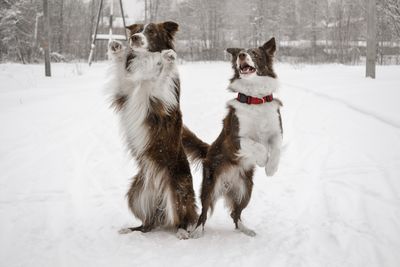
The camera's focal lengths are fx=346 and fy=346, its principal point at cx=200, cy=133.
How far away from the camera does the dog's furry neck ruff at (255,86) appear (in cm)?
360

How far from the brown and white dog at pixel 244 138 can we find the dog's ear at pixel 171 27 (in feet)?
2.37

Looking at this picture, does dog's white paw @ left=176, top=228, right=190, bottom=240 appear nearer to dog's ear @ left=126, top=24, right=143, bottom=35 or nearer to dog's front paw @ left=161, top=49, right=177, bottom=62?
dog's front paw @ left=161, top=49, right=177, bottom=62

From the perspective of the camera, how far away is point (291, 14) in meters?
43.9

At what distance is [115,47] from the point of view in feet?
11.7

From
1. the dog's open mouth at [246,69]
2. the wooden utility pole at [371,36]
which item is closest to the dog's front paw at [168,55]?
the dog's open mouth at [246,69]

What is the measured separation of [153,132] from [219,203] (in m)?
1.70

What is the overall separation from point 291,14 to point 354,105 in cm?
3899

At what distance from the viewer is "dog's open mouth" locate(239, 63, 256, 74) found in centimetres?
358

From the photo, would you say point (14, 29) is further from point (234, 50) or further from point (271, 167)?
point (271, 167)

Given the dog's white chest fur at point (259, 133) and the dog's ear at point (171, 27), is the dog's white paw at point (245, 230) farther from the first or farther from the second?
the dog's ear at point (171, 27)

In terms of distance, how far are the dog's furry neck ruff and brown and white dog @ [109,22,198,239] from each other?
65cm

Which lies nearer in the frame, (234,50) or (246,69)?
(246,69)

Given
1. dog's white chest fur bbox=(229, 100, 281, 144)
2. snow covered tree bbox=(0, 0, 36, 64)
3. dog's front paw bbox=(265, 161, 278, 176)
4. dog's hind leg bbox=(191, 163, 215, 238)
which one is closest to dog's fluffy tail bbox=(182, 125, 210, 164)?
dog's hind leg bbox=(191, 163, 215, 238)

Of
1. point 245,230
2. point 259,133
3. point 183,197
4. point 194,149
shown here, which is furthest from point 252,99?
point 245,230
